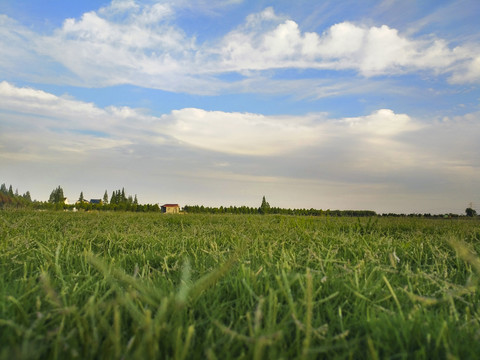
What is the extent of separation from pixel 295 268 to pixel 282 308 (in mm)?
771

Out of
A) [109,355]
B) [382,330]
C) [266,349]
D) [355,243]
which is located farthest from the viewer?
[355,243]

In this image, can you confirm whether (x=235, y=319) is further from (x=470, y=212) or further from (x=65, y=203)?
(x=65, y=203)

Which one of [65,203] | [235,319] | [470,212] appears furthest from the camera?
[65,203]

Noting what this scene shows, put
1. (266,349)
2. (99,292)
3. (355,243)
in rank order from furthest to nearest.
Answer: (355,243) → (99,292) → (266,349)

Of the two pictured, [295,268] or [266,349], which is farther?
[295,268]

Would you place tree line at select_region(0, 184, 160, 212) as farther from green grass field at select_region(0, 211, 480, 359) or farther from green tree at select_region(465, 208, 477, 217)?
green tree at select_region(465, 208, 477, 217)

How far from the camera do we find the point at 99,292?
1875 mm

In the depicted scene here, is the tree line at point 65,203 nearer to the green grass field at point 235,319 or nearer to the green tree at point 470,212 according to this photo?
the green grass field at point 235,319

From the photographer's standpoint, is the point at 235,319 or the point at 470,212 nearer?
the point at 235,319

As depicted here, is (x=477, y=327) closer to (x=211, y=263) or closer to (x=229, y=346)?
(x=229, y=346)

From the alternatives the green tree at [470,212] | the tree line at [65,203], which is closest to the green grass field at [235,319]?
the tree line at [65,203]

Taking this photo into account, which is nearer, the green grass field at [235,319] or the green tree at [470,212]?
the green grass field at [235,319]

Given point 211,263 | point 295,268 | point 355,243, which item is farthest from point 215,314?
point 355,243

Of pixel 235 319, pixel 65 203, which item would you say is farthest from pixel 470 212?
pixel 65 203
